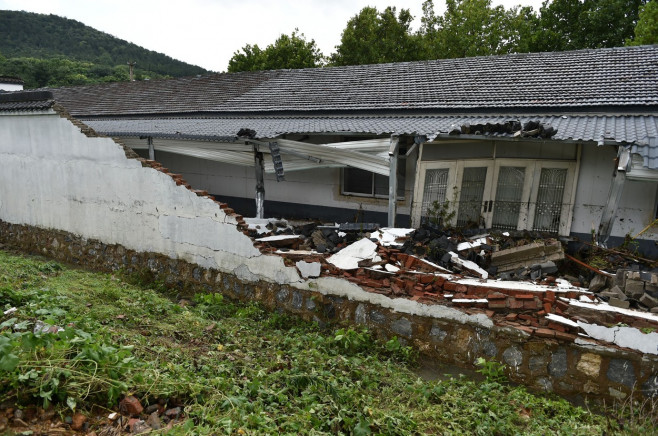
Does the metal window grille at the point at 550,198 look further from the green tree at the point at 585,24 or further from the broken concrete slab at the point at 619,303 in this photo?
the green tree at the point at 585,24

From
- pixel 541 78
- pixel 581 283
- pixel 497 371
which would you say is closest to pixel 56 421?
pixel 497 371

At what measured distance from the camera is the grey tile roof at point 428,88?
873 centimetres

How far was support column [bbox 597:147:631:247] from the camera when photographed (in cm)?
608

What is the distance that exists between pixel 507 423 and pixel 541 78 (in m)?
8.70

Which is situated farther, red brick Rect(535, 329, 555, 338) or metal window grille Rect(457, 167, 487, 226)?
metal window grille Rect(457, 167, 487, 226)

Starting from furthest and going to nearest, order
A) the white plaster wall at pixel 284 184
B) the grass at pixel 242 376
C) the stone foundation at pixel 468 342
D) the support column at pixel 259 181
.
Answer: the white plaster wall at pixel 284 184 < the support column at pixel 259 181 < the stone foundation at pixel 468 342 < the grass at pixel 242 376

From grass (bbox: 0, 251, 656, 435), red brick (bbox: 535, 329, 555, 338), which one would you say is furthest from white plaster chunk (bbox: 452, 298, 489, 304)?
grass (bbox: 0, 251, 656, 435)

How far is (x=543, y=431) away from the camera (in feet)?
11.9

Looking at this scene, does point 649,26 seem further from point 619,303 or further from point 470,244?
point 619,303

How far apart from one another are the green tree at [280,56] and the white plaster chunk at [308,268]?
2315 centimetres

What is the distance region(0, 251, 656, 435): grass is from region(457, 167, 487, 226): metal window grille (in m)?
4.09

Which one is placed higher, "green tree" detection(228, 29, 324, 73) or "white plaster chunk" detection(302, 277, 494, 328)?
"green tree" detection(228, 29, 324, 73)

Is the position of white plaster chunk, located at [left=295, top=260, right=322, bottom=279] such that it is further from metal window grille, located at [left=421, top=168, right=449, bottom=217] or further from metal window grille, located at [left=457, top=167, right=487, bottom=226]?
metal window grille, located at [left=457, top=167, right=487, bottom=226]

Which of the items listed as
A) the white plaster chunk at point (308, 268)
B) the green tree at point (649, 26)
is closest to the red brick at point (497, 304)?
the white plaster chunk at point (308, 268)
